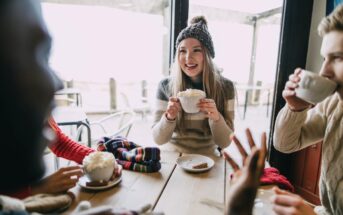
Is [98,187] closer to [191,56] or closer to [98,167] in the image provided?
[98,167]

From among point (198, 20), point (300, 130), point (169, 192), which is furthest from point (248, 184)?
point (198, 20)

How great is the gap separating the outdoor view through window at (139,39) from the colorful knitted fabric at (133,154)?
1.01 m

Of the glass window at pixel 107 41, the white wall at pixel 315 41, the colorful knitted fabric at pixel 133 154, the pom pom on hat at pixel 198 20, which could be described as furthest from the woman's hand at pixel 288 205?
the white wall at pixel 315 41

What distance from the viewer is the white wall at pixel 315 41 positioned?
6.64 feet

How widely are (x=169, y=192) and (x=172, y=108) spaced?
552mm

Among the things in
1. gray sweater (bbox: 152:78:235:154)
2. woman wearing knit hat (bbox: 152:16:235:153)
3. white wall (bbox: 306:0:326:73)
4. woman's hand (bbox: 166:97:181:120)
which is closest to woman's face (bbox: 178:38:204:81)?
woman wearing knit hat (bbox: 152:16:235:153)

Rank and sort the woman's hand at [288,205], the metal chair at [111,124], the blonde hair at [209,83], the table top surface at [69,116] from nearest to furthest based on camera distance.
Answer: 1. the woman's hand at [288,205]
2. the blonde hair at [209,83]
3. the table top surface at [69,116]
4. the metal chair at [111,124]

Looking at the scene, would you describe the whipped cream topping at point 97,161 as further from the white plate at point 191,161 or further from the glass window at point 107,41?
the glass window at point 107,41

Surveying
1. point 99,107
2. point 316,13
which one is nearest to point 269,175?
point 316,13

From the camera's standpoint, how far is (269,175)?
0.89 m

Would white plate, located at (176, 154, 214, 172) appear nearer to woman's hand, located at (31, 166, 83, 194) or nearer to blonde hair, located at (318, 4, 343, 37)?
woman's hand, located at (31, 166, 83, 194)

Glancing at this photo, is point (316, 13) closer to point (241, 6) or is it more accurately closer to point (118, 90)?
point (241, 6)

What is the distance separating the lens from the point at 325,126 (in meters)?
0.98

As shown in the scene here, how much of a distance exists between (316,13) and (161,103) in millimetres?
1636
